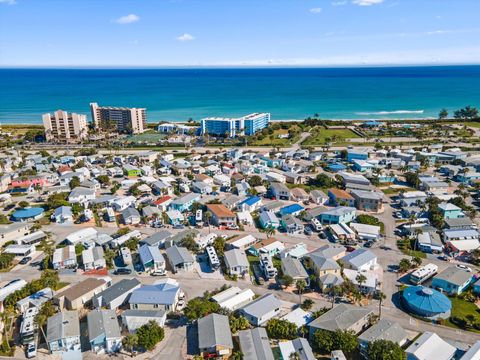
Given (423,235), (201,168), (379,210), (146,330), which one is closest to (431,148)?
(379,210)

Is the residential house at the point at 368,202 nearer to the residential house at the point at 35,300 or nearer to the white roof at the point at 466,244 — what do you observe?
the white roof at the point at 466,244

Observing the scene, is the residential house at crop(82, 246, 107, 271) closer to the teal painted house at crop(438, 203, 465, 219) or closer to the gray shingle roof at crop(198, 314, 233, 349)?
the gray shingle roof at crop(198, 314, 233, 349)

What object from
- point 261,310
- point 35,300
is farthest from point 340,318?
point 35,300

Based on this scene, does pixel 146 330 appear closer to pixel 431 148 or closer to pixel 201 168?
pixel 201 168

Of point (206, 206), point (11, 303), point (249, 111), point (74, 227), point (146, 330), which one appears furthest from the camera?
point (249, 111)

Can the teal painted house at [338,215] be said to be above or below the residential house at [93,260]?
above

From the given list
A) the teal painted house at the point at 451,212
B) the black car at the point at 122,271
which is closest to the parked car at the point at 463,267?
the teal painted house at the point at 451,212

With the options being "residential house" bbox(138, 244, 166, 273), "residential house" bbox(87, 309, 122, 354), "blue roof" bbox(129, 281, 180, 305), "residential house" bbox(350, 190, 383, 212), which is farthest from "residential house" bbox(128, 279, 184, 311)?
"residential house" bbox(350, 190, 383, 212)
